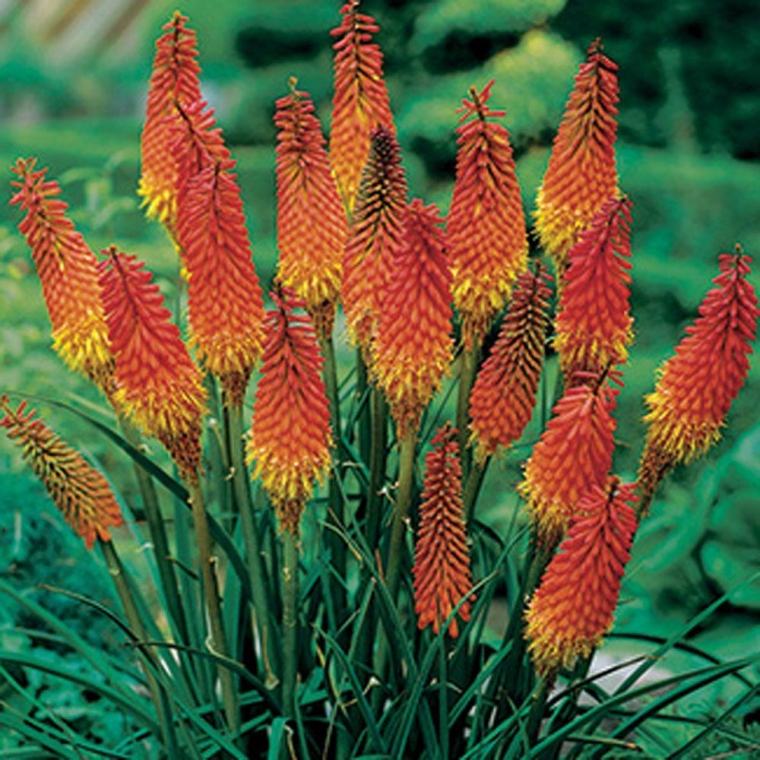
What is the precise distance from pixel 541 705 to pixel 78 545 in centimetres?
172

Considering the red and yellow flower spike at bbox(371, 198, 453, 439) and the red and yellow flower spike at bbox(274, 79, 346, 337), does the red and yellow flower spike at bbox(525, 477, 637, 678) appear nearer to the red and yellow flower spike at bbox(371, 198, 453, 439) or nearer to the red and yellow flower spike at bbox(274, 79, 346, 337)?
the red and yellow flower spike at bbox(371, 198, 453, 439)

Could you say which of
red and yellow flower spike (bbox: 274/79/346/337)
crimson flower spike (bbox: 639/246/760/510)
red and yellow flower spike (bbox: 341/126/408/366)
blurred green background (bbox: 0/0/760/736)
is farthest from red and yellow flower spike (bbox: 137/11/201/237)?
crimson flower spike (bbox: 639/246/760/510)

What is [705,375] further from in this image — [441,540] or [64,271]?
[64,271]

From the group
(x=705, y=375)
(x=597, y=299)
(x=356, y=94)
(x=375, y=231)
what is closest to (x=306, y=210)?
(x=375, y=231)

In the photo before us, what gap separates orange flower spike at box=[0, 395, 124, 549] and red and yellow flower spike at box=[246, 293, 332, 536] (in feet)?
1.01

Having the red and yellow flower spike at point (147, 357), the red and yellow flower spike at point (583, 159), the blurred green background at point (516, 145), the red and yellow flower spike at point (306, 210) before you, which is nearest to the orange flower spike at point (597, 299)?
the red and yellow flower spike at point (583, 159)

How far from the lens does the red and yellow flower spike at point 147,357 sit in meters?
1.96

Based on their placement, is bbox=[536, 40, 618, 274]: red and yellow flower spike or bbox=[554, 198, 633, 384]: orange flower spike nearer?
bbox=[554, 198, 633, 384]: orange flower spike

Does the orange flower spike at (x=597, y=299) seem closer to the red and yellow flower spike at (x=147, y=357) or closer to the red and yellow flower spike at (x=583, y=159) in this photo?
the red and yellow flower spike at (x=583, y=159)

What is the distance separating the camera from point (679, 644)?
7.69 feet

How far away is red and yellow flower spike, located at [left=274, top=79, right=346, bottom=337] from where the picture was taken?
2.06 meters

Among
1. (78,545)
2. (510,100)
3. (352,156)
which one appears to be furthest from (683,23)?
(352,156)

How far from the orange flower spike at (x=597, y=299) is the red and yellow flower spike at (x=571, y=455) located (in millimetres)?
58

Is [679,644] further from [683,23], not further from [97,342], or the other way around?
[683,23]
